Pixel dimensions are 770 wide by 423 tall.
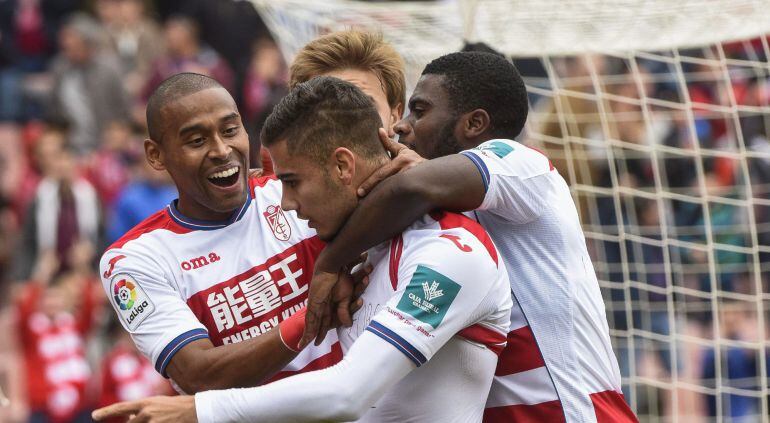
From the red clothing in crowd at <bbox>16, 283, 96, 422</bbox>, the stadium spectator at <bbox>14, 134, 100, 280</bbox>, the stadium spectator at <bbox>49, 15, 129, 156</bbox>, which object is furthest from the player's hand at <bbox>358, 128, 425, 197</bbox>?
the stadium spectator at <bbox>49, 15, 129, 156</bbox>

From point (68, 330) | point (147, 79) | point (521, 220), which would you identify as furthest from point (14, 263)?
point (521, 220)

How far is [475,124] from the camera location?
382 cm

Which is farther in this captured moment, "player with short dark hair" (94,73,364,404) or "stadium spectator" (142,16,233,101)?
"stadium spectator" (142,16,233,101)

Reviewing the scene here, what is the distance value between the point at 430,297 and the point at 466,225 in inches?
11.0

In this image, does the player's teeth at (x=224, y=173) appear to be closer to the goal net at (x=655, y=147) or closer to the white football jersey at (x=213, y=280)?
the white football jersey at (x=213, y=280)

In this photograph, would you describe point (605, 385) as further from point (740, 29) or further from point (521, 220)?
point (740, 29)

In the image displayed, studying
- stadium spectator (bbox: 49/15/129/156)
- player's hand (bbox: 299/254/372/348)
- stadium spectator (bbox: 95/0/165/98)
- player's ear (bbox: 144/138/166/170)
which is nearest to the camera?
player's hand (bbox: 299/254/372/348)

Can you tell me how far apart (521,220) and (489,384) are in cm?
50

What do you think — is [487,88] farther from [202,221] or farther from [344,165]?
[202,221]

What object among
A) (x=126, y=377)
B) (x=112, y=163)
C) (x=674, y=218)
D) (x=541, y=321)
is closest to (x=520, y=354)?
(x=541, y=321)

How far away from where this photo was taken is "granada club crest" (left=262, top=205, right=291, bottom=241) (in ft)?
13.1

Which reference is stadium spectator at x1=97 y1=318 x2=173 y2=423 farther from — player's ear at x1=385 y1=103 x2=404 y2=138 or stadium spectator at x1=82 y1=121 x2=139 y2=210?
player's ear at x1=385 y1=103 x2=404 y2=138

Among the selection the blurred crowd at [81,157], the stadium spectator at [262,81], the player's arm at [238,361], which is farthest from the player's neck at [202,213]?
the stadium spectator at [262,81]

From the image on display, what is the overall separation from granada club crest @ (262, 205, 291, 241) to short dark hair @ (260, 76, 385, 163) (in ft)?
1.87
